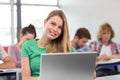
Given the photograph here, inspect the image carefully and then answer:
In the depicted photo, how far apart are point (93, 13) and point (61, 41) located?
4.12 metres

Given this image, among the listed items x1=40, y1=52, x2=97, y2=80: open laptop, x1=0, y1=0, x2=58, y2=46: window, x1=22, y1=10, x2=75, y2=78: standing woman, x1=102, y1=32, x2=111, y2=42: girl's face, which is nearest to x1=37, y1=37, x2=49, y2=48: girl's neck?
x1=22, y1=10, x2=75, y2=78: standing woman

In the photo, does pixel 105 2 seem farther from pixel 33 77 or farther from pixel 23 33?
pixel 33 77

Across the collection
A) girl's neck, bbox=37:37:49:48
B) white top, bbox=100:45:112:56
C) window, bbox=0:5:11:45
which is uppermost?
window, bbox=0:5:11:45

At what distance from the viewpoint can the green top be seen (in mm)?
1714

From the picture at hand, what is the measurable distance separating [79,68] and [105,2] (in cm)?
418

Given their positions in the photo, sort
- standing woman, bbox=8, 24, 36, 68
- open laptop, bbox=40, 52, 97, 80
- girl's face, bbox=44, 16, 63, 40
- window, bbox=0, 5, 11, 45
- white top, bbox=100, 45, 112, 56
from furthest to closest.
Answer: window, bbox=0, 5, 11, 45, white top, bbox=100, 45, 112, 56, standing woman, bbox=8, 24, 36, 68, girl's face, bbox=44, 16, 63, 40, open laptop, bbox=40, 52, 97, 80

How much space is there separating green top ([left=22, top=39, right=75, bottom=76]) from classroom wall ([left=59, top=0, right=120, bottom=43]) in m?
2.99

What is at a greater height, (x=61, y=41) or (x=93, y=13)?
(x=93, y=13)

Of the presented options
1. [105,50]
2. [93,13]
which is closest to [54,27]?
[105,50]

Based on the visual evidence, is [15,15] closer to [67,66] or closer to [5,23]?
[5,23]

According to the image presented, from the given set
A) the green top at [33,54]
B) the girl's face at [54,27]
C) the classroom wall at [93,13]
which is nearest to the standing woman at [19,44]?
the green top at [33,54]

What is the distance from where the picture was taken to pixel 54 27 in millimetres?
1695

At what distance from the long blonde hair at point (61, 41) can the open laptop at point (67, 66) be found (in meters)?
0.45

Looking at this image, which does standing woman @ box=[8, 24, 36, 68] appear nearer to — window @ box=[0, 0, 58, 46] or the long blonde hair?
the long blonde hair
